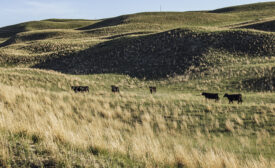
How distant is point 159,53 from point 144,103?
35421 mm

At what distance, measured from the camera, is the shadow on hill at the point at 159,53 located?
148 ft

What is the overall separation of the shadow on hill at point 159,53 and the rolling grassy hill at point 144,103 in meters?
0.21

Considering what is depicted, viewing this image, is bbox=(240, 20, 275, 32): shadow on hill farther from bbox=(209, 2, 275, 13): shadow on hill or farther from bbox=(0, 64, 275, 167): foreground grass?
bbox=(209, 2, 275, 13): shadow on hill

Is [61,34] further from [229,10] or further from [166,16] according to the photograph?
[229,10]

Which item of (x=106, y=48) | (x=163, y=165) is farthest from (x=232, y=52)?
(x=163, y=165)

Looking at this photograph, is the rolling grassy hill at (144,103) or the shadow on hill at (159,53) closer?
the rolling grassy hill at (144,103)

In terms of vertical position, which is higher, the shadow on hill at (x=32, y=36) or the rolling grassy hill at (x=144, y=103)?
the shadow on hill at (x=32, y=36)

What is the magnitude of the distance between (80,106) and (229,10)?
5483 inches

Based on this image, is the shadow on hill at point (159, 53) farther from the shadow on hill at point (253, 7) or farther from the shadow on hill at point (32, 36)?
the shadow on hill at point (253, 7)

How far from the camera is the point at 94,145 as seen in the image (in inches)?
224

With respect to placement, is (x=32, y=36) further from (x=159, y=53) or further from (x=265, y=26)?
(x=265, y=26)

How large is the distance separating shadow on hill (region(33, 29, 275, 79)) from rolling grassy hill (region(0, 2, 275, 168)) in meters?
0.21

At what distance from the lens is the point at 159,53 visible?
51281 millimetres

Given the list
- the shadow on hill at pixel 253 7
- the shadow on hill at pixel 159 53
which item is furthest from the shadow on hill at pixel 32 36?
the shadow on hill at pixel 253 7
